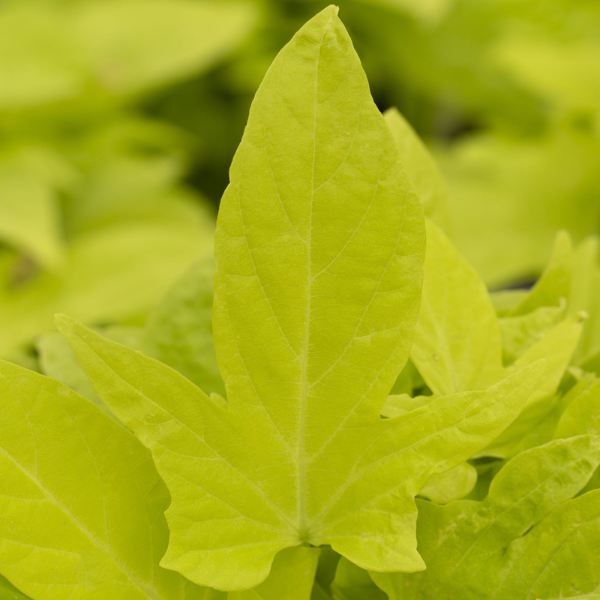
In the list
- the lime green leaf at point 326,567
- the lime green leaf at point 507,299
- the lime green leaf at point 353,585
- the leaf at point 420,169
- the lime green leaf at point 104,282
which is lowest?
the lime green leaf at point 104,282

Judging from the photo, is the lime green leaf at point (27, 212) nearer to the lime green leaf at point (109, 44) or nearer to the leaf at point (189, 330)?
the lime green leaf at point (109, 44)

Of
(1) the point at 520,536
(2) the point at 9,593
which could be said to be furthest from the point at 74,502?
(1) the point at 520,536

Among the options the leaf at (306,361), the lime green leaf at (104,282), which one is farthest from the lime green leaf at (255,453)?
the lime green leaf at (104,282)

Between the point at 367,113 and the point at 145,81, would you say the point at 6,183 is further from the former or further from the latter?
the point at 367,113

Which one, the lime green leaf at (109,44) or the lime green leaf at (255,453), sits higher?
the lime green leaf at (255,453)

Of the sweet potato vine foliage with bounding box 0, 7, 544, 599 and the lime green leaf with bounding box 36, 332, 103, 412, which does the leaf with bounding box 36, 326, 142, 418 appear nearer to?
the lime green leaf with bounding box 36, 332, 103, 412

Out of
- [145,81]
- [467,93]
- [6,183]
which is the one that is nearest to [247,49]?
[145,81]
